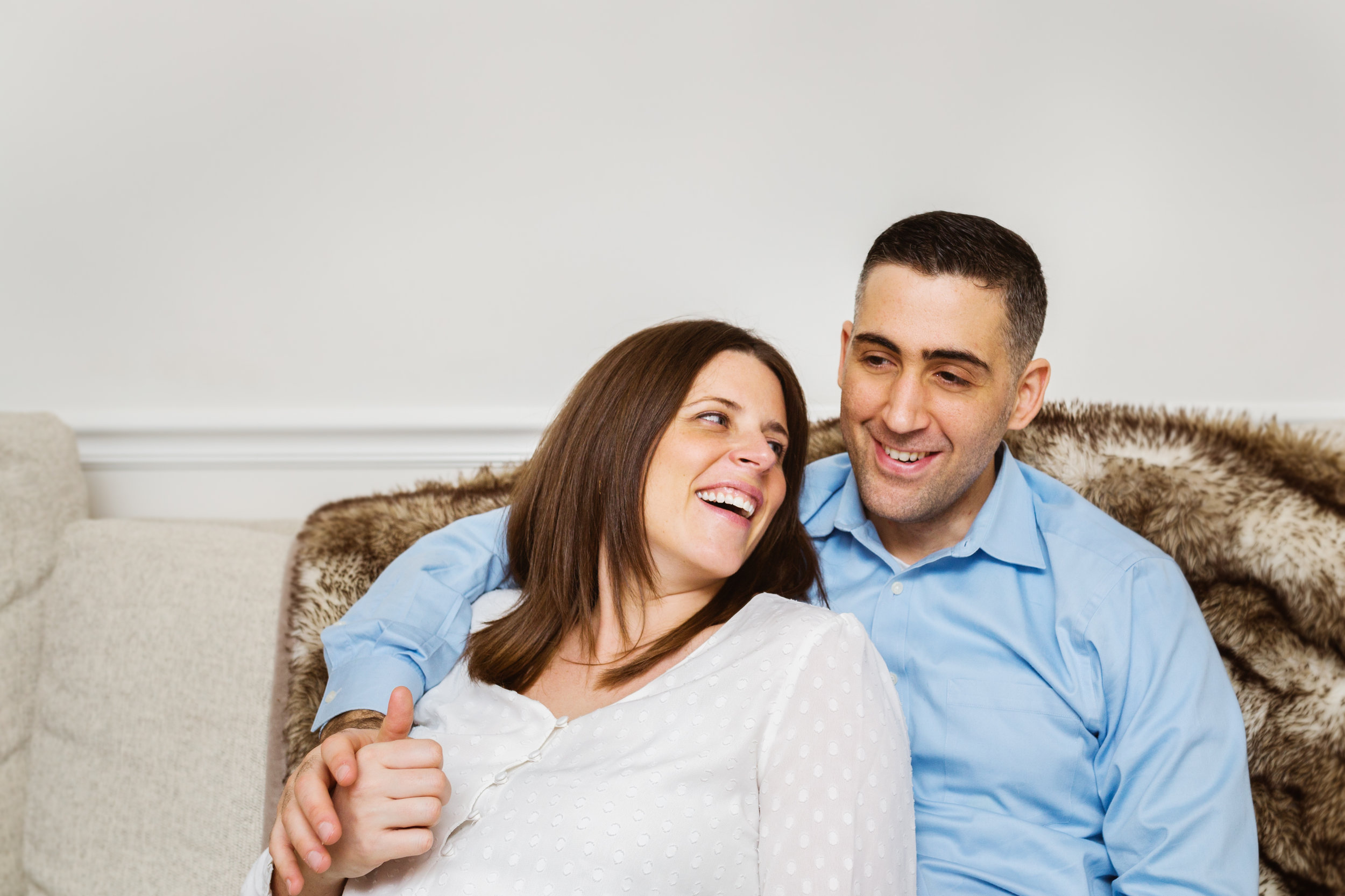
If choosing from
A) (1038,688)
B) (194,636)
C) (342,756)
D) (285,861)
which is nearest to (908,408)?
(1038,688)

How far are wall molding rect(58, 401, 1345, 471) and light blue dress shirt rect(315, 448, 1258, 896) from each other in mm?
653

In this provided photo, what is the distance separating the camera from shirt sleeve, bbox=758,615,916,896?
1.00 m

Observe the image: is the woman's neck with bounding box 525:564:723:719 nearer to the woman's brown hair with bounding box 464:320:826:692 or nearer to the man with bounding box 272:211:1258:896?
the woman's brown hair with bounding box 464:320:826:692

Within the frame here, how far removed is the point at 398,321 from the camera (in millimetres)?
2131

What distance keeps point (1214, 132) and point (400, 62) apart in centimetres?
176

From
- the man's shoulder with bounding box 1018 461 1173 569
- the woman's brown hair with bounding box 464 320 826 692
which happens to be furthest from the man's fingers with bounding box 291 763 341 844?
the man's shoulder with bounding box 1018 461 1173 569

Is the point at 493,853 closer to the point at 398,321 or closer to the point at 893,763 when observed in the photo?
the point at 893,763

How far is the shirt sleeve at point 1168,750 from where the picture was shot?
1182 mm

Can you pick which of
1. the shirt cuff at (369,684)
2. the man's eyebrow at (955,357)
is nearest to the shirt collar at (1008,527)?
the man's eyebrow at (955,357)

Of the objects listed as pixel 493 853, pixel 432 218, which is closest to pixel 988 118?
pixel 432 218

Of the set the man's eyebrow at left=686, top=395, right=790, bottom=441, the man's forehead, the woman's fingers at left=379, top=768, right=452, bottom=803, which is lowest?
the woman's fingers at left=379, top=768, right=452, bottom=803

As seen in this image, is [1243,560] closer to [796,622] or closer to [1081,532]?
[1081,532]

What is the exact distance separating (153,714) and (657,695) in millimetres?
979

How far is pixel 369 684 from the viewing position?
1294mm
